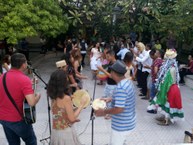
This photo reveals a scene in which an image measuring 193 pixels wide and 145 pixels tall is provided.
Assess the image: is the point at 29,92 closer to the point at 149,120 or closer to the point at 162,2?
the point at 149,120

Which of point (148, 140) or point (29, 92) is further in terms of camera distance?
point (148, 140)

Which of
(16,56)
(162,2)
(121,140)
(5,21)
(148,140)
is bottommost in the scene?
(148,140)

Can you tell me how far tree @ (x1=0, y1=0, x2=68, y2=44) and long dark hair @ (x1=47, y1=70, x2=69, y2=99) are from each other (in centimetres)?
752

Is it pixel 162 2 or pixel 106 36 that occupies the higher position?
pixel 162 2

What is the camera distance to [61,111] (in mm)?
3365

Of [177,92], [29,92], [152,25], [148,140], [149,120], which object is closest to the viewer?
[29,92]

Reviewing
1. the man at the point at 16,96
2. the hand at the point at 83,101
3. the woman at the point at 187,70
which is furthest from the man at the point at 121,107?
the woman at the point at 187,70

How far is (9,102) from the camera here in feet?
12.0

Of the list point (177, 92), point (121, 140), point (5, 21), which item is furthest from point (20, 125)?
point (5, 21)

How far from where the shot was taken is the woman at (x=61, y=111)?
3289 millimetres

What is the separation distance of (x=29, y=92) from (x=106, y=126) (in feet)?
9.78

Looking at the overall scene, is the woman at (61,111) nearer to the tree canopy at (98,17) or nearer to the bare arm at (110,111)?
the bare arm at (110,111)

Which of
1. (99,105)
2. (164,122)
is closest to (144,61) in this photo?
(164,122)

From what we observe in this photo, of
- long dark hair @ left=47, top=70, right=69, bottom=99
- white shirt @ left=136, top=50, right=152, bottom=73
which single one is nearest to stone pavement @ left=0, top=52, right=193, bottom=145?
white shirt @ left=136, top=50, right=152, bottom=73
